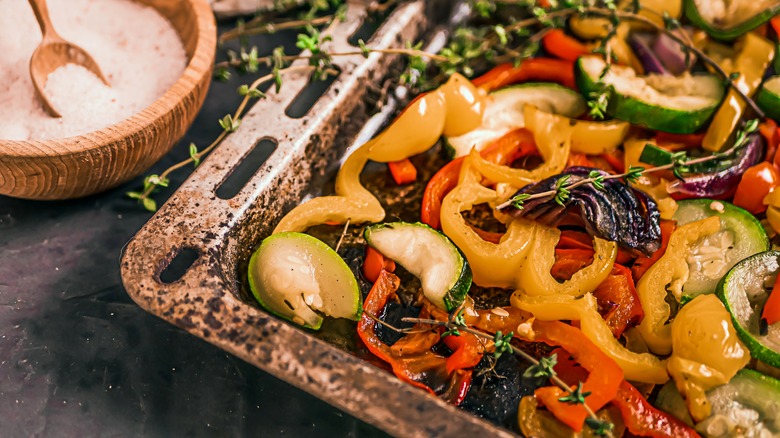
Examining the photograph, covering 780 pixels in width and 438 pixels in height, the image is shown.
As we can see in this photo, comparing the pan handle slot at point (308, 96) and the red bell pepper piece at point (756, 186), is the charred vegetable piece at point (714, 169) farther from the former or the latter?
the pan handle slot at point (308, 96)

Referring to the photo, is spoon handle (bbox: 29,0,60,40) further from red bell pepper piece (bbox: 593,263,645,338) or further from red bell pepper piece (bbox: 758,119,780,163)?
red bell pepper piece (bbox: 758,119,780,163)

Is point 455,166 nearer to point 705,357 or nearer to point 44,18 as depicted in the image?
point 705,357

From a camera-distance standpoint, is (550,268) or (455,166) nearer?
(550,268)

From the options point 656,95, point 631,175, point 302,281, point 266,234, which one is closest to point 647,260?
point 631,175

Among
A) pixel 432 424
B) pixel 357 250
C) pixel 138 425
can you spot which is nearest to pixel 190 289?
pixel 138 425

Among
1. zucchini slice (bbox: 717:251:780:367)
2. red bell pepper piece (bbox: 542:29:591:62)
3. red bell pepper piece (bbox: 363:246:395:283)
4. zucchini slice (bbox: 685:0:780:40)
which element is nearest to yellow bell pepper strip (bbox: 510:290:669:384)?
zucchini slice (bbox: 717:251:780:367)

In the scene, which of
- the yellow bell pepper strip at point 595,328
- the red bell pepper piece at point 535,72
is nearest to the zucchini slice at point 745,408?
the yellow bell pepper strip at point 595,328

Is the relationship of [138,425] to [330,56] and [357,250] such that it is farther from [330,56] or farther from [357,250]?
[330,56]
